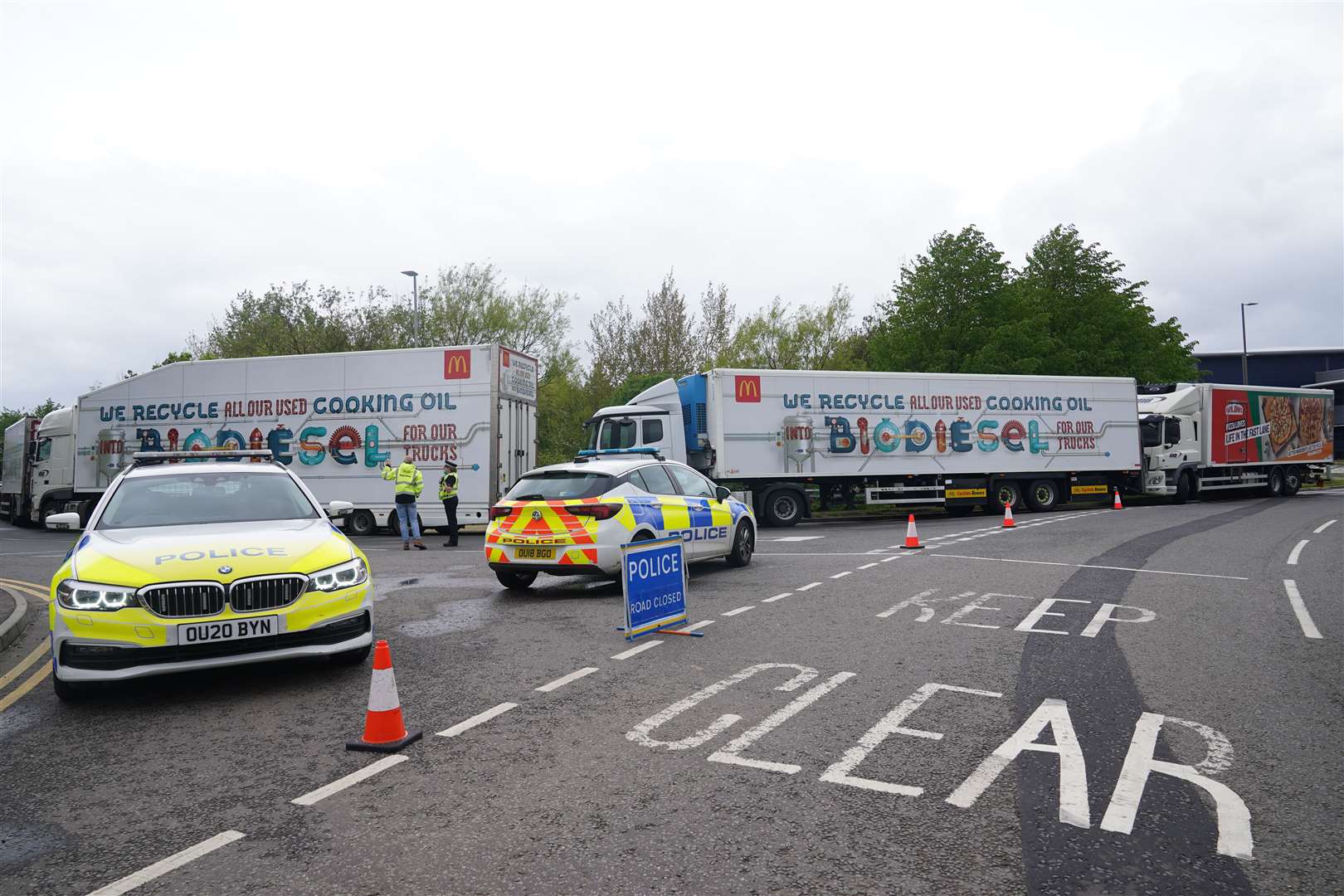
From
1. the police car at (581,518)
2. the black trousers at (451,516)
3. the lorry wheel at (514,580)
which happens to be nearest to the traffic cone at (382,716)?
the police car at (581,518)

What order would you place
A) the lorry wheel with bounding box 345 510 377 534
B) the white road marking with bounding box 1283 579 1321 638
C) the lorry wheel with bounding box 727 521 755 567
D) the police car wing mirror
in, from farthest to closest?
the lorry wheel with bounding box 345 510 377 534 < the lorry wheel with bounding box 727 521 755 567 < the white road marking with bounding box 1283 579 1321 638 < the police car wing mirror

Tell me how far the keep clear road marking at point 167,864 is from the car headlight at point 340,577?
96.9 inches

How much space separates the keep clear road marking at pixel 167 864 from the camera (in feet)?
10.8

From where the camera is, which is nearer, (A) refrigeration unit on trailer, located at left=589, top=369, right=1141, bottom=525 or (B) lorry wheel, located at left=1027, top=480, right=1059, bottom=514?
(A) refrigeration unit on trailer, located at left=589, top=369, right=1141, bottom=525

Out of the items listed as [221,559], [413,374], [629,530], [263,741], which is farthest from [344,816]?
[413,374]

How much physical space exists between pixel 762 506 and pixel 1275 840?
1810 cm

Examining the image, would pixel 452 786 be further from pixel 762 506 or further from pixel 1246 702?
pixel 762 506

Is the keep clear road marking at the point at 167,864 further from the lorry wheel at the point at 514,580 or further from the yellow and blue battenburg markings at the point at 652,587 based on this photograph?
the lorry wheel at the point at 514,580

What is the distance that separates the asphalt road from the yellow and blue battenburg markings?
1.02 feet

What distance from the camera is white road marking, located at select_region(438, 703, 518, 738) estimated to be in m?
5.15

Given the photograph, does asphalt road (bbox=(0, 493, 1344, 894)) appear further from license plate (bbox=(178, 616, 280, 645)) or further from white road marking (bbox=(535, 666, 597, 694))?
license plate (bbox=(178, 616, 280, 645))

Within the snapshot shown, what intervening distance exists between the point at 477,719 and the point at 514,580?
5555mm

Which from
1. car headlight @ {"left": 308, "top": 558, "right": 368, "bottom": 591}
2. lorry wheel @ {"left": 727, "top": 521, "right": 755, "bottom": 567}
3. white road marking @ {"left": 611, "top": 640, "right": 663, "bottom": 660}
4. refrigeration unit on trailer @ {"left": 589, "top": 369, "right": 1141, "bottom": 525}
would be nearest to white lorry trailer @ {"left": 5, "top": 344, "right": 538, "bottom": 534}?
refrigeration unit on trailer @ {"left": 589, "top": 369, "right": 1141, "bottom": 525}

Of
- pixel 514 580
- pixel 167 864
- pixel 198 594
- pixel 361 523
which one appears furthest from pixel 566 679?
pixel 361 523
